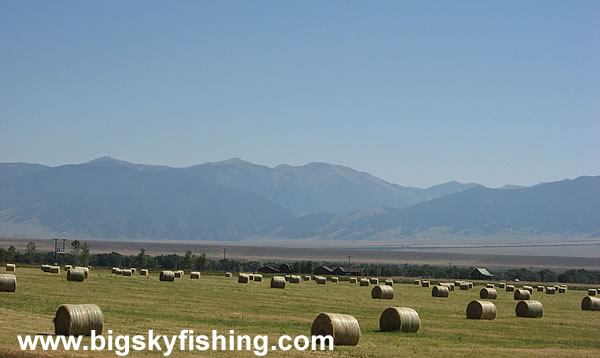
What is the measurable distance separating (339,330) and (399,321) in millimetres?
6176

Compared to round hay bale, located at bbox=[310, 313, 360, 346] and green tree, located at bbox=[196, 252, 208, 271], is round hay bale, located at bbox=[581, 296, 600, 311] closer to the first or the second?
round hay bale, located at bbox=[310, 313, 360, 346]

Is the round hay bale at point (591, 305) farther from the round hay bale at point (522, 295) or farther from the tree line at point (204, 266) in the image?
the tree line at point (204, 266)

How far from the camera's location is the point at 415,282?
98188 mm

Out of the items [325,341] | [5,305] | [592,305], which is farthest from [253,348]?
[592,305]

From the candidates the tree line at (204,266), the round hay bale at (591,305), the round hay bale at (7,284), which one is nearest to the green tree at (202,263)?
the tree line at (204,266)

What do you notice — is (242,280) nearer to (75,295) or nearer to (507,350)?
(75,295)

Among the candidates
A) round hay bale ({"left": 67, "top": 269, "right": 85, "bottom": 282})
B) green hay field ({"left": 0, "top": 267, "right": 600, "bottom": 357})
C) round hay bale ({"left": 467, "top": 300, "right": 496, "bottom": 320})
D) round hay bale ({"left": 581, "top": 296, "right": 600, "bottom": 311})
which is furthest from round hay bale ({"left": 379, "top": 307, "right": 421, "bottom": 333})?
round hay bale ({"left": 67, "top": 269, "right": 85, "bottom": 282})

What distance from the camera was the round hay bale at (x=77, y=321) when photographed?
92.0 ft

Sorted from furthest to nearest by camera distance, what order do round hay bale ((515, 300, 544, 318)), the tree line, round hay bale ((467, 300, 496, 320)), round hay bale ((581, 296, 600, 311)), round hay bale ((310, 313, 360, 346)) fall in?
the tree line
round hay bale ((581, 296, 600, 311))
round hay bale ((515, 300, 544, 318))
round hay bale ((467, 300, 496, 320))
round hay bale ((310, 313, 360, 346))

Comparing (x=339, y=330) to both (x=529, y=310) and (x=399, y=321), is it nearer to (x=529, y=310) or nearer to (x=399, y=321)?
(x=399, y=321)

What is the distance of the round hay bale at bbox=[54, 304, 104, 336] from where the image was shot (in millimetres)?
28031

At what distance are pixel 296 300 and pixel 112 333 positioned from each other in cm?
2658

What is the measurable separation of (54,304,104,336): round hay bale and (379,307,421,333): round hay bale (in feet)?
39.3

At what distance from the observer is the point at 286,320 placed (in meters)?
39.6
